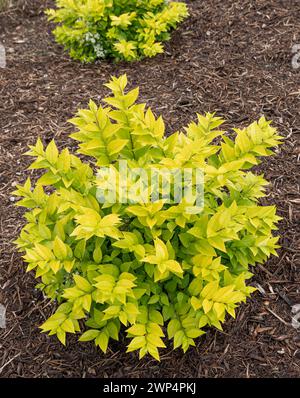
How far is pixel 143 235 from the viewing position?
2545 millimetres

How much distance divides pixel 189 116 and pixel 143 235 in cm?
231

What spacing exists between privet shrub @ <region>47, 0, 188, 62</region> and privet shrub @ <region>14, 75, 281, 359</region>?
276 cm

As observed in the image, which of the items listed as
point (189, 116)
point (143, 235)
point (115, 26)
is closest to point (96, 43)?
point (115, 26)

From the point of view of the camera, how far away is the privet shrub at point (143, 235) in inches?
89.4

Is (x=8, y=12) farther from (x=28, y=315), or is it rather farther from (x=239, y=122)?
(x=28, y=315)
